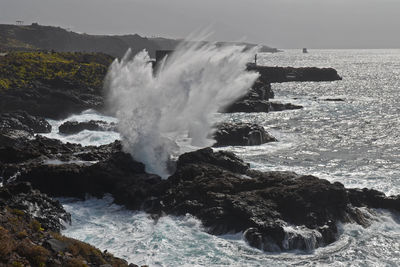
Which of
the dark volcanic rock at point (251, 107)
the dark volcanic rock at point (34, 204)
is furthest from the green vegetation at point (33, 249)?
the dark volcanic rock at point (251, 107)

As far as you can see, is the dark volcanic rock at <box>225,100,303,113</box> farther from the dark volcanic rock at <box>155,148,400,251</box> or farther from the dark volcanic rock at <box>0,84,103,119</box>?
the dark volcanic rock at <box>155,148,400,251</box>

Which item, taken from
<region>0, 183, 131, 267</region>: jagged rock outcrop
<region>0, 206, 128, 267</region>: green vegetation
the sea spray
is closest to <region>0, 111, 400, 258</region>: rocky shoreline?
the sea spray

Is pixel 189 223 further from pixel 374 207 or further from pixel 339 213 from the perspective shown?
pixel 374 207

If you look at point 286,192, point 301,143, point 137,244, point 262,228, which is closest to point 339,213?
point 286,192

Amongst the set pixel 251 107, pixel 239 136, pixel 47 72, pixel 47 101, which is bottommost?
pixel 239 136

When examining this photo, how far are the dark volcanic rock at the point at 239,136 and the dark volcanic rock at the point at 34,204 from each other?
2926 cm

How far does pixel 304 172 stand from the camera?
46.1 m

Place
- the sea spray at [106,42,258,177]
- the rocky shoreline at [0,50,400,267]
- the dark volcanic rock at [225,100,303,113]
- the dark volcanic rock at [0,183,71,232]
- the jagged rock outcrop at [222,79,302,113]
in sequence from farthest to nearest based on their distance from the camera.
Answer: the jagged rock outcrop at [222,79,302,113]
the dark volcanic rock at [225,100,303,113]
the sea spray at [106,42,258,177]
the dark volcanic rock at [0,183,71,232]
the rocky shoreline at [0,50,400,267]

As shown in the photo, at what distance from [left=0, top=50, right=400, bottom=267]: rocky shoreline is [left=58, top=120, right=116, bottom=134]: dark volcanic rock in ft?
47.0

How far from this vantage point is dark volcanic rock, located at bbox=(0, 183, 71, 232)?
1171 inches

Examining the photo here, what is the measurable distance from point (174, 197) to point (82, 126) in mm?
33019

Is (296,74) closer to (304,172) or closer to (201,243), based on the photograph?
(304,172)

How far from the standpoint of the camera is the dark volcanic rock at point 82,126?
6344 centimetres

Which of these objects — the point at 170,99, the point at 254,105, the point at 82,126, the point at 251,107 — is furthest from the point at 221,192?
the point at 254,105
